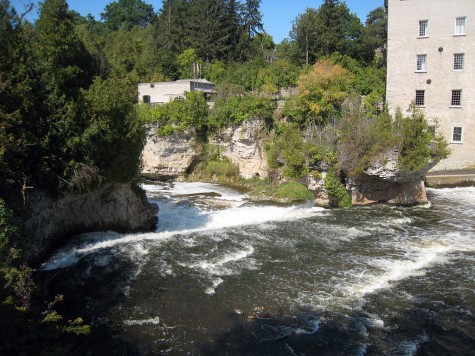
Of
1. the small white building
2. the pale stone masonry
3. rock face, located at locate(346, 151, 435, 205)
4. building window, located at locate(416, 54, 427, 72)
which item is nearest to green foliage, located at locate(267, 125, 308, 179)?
rock face, located at locate(346, 151, 435, 205)

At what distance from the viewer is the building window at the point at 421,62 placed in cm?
3033

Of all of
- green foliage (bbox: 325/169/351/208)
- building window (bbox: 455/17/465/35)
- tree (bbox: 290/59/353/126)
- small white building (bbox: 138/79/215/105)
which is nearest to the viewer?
green foliage (bbox: 325/169/351/208)

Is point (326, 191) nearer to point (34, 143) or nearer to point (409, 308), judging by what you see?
point (409, 308)

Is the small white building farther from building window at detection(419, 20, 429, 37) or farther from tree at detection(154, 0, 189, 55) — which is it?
building window at detection(419, 20, 429, 37)

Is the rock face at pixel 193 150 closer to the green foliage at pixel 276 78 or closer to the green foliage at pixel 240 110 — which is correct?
the green foliage at pixel 240 110

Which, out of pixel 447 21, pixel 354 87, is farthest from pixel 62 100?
pixel 447 21

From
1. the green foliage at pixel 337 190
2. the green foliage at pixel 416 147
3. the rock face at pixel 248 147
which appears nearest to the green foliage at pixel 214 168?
the rock face at pixel 248 147

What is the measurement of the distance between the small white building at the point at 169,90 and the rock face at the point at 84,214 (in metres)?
16.4

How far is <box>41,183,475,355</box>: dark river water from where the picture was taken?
31.5 ft

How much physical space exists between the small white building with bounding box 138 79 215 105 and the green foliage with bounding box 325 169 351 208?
1417cm

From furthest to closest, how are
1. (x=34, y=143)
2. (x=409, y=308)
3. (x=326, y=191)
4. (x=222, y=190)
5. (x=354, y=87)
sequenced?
(x=354, y=87), (x=222, y=190), (x=326, y=191), (x=34, y=143), (x=409, y=308)

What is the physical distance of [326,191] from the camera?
2280cm

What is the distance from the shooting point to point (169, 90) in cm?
A: 3481

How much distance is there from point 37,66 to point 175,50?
35.1 meters
